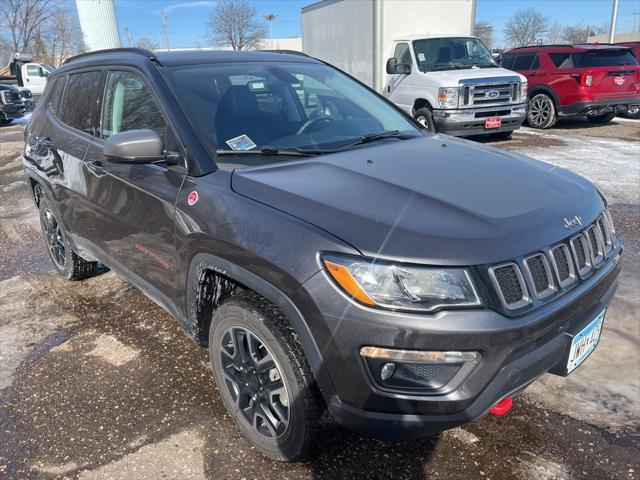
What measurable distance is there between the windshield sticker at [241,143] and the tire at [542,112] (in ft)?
37.0

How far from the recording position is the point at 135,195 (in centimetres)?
285

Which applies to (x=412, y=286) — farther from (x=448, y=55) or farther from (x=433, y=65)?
(x=448, y=55)

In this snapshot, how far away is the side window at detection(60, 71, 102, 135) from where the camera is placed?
345cm

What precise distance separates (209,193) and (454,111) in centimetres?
823

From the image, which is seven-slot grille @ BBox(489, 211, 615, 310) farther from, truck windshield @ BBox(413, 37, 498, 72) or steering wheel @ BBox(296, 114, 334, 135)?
truck windshield @ BBox(413, 37, 498, 72)

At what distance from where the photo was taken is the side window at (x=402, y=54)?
1070 centimetres

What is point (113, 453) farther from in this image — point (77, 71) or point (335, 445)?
point (77, 71)

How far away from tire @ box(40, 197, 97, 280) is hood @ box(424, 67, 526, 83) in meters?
7.45

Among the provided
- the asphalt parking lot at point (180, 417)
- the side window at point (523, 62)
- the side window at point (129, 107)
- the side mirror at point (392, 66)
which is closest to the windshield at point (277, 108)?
the side window at point (129, 107)

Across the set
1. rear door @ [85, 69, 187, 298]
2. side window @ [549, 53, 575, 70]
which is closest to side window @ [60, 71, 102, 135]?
rear door @ [85, 69, 187, 298]

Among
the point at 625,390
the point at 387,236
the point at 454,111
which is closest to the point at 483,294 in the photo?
the point at 387,236

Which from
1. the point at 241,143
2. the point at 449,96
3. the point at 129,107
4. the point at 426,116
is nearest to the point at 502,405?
the point at 241,143

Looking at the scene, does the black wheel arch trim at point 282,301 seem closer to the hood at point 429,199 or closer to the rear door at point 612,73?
the hood at point 429,199

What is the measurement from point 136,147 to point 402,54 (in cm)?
953
